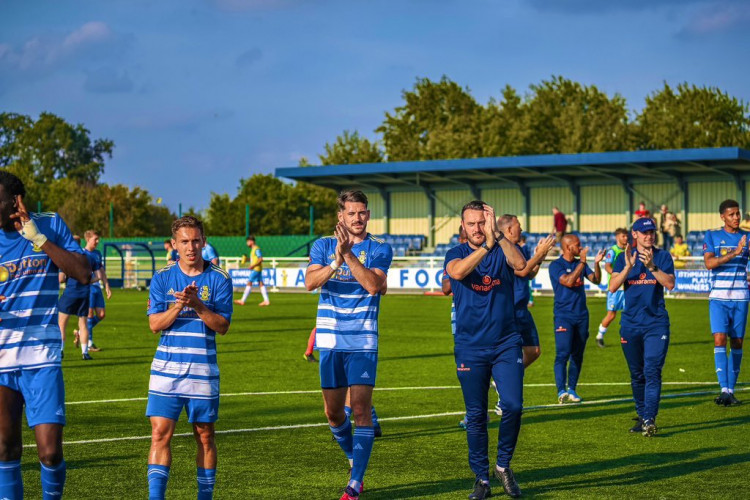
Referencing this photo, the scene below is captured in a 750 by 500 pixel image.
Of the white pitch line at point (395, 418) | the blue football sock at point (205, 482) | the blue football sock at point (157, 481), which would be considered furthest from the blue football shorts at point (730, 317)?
the blue football sock at point (157, 481)

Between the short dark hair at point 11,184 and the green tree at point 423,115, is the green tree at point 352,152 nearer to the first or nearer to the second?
the green tree at point 423,115

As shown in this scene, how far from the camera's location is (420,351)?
19.4 m

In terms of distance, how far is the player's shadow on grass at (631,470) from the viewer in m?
8.03

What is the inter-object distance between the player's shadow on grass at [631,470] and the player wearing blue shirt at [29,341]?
3.54 m

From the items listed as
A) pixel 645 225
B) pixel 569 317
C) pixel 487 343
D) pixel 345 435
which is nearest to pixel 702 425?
pixel 645 225

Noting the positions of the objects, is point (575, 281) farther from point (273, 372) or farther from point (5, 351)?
point (5, 351)

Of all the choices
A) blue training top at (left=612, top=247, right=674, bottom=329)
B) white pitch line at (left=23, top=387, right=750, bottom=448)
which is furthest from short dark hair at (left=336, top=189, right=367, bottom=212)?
blue training top at (left=612, top=247, right=674, bottom=329)

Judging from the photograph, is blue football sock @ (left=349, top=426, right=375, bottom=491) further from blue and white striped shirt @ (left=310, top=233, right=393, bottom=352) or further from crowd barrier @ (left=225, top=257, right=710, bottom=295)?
crowd barrier @ (left=225, top=257, right=710, bottom=295)

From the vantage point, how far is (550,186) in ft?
172

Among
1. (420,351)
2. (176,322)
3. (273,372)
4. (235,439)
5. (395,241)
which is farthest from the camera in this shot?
(395,241)

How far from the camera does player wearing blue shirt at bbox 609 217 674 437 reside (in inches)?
403

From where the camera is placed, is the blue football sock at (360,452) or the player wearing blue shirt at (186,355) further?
the blue football sock at (360,452)

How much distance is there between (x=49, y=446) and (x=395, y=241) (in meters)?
47.8

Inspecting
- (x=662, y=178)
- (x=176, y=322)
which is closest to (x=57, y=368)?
(x=176, y=322)
